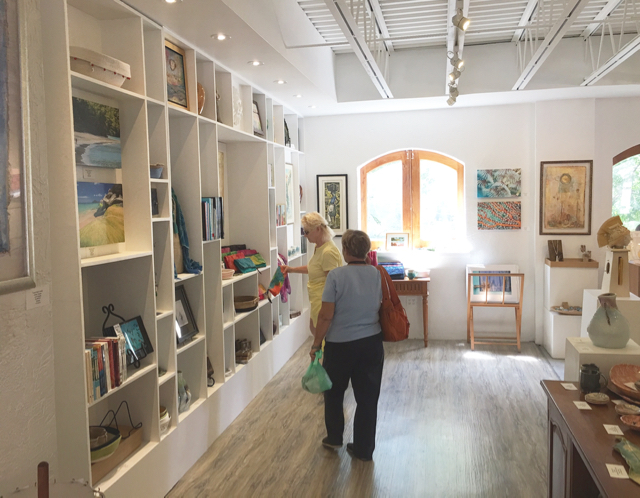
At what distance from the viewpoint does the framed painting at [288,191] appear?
241 inches

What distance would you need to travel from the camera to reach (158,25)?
3207mm

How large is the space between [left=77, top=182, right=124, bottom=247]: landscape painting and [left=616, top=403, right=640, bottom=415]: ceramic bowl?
8.79ft

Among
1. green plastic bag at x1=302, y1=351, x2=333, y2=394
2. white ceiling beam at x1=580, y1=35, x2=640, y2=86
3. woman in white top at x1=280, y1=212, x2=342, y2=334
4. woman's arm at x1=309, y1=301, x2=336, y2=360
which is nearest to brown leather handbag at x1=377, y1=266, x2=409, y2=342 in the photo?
woman's arm at x1=309, y1=301, x2=336, y2=360

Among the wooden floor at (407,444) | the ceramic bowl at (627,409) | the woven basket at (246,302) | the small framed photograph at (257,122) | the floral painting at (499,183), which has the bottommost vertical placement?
the wooden floor at (407,444)

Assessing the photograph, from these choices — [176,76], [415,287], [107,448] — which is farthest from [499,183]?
[107,448]

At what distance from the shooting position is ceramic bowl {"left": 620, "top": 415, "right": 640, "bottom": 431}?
224cm

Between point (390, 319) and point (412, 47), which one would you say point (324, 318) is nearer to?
point (390, 319)

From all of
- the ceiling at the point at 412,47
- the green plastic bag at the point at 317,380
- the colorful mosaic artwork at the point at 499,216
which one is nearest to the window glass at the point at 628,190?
the ceiling at the point at 412,47

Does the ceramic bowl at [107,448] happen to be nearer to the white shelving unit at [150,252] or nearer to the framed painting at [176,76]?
the white shelving unit at [150,252]

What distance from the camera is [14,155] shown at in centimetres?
212

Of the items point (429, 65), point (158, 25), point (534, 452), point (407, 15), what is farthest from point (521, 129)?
point (158, 25)

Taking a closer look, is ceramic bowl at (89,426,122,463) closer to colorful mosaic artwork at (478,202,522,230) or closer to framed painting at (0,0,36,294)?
framed painting at (0,0,36,294)

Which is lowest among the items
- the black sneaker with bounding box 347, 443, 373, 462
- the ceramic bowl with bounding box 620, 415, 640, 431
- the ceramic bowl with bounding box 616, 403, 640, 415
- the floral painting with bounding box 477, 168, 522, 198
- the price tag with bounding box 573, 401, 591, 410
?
the black sneaker with bounding box 347, 443, 373, 462

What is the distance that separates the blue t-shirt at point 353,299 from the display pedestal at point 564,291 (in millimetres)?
Result: 3397
